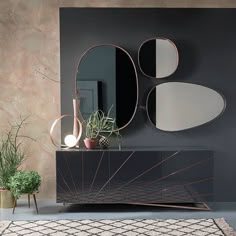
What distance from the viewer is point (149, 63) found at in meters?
4.59

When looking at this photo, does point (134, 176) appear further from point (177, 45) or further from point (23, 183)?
point (177, 45)

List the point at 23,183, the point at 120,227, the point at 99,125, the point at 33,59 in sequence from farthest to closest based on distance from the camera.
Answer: the point at 33,59
the point at 99,125
the point at 23,183
the point at 120,227

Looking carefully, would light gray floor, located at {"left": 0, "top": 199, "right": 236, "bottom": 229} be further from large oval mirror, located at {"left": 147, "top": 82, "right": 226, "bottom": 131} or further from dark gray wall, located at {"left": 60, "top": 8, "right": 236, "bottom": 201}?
large oval mirror, located at {"left": 147, "top": 82, "right": 226, "bottom": 131}

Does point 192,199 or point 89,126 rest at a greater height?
point 89,126

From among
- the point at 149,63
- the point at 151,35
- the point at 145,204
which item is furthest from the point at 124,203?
the point at 151,35

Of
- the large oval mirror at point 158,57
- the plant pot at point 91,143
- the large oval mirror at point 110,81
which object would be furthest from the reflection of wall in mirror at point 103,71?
the plant pot at point 91,143

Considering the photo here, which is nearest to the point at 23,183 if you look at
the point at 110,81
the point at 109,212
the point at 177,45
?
the point at 109,212

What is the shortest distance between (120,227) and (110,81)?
1611 millimetres

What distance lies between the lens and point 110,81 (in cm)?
458

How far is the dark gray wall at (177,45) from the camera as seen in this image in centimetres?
460

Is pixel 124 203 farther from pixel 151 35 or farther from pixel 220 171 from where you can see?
pixel 151 35

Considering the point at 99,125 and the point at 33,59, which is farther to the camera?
the point at 33,59

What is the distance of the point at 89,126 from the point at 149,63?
3.07ft

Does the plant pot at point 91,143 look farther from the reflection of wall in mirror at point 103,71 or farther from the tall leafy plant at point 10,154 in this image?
the tall leafy plant at point 10,154
